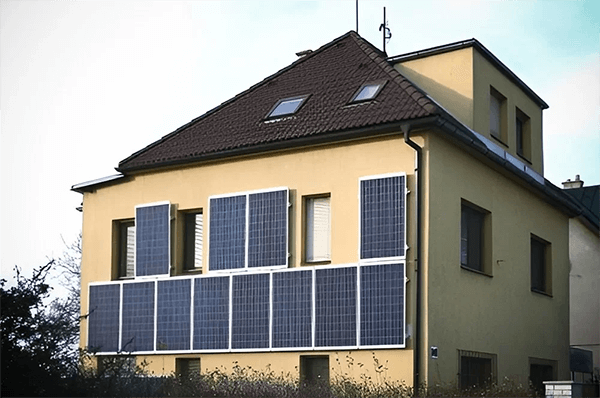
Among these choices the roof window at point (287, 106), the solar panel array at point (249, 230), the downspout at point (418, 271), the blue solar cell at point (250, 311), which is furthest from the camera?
the roof window at point (287, 106)

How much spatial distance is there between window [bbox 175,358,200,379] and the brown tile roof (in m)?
4.37

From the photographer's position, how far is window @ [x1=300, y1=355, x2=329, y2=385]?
61.7ft

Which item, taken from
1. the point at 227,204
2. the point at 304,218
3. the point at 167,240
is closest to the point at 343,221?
the point at 304,218

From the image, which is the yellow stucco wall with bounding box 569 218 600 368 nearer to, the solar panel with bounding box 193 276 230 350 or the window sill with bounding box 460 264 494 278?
the window sill with bounding box 460 264 494 278

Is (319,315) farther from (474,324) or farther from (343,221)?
(474,324)

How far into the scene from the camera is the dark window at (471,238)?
20172 millimetres

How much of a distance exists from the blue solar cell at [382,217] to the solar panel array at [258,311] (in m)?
0.34

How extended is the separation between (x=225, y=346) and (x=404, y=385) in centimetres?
431

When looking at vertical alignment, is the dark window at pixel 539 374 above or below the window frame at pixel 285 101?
below

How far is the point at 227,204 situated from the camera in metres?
20.6

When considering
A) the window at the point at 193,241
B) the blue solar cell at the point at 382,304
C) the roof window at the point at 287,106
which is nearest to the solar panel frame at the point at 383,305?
the blue solar cell at the point at 382,304

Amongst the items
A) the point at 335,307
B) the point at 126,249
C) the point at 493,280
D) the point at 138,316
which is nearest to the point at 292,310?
the point at 335,307

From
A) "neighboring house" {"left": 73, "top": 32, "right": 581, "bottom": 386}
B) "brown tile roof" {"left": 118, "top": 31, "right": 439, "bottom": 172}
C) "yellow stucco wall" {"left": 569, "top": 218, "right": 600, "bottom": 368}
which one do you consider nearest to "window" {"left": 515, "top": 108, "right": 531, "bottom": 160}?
"neighboring house" {"left": 73, "top": 32, "right": 581, "bottom": 386}

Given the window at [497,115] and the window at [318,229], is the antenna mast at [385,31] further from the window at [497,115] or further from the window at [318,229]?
the window at [318,229]
